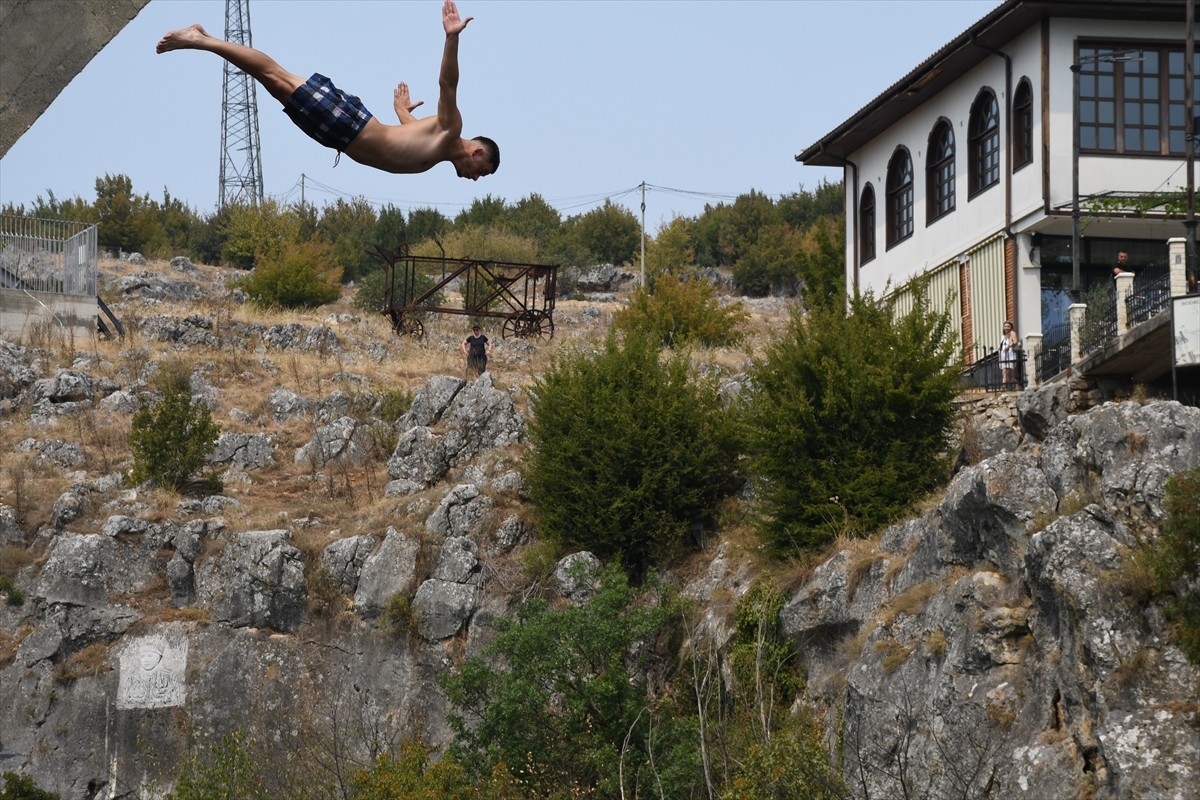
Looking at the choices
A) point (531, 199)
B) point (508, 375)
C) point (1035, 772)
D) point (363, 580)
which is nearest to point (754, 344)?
point (508, 375)

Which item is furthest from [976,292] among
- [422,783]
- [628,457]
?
[422,783]

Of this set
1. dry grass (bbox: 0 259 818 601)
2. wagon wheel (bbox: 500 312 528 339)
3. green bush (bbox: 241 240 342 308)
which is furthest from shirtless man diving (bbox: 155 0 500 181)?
green bush (bbox: 241 240 342 308)

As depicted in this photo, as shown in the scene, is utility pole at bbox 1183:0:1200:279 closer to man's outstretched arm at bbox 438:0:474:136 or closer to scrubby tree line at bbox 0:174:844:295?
man's outstretched arm at bbox 438:0:474:136

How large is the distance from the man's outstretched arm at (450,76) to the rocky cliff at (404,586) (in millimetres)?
13646

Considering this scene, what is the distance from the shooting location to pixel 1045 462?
21.9 meters

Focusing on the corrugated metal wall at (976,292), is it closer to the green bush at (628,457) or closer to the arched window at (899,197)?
the arched window at (899,197)

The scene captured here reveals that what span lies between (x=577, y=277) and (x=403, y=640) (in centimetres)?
3899

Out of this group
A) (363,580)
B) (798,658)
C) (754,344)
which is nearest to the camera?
(798,658)

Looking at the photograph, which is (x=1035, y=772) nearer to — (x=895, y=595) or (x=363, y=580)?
(x=895, y=595)

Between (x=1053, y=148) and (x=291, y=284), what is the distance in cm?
2867

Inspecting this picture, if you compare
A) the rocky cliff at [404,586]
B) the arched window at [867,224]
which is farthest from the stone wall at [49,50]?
the arched window at [867,224]

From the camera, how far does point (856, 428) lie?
26.7 m

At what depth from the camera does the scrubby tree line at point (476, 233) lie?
2552 inches

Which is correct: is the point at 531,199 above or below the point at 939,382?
above
